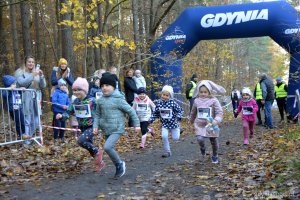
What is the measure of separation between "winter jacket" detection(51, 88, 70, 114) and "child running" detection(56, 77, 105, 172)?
124 inches

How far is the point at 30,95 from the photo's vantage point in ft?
31.4

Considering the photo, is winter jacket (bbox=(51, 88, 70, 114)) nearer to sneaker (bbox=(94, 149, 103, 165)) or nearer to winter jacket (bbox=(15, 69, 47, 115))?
winter jacket (bbox=(15, 69, 47, 115))

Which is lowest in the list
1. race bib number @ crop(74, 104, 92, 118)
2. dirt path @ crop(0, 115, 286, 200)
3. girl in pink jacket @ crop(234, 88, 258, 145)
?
dirt path @ crop(0, 115, 286, 200)

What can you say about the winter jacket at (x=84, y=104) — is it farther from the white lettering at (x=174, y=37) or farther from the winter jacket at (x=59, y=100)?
the white lettering at (x=174, y=37)

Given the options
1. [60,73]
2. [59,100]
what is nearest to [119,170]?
[59,100]

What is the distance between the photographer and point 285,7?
14.2 metres

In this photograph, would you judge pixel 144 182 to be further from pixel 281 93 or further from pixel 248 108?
pixel 281 93

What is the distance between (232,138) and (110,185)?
6588 mm

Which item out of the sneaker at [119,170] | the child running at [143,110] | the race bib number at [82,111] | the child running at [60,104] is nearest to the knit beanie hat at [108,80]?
the race bib number at [82,111]

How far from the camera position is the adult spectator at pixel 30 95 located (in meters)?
9.45

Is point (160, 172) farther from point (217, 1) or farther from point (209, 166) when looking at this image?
point (217, 1)

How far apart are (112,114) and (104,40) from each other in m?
5.17

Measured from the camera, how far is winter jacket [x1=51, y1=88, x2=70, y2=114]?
411 inches

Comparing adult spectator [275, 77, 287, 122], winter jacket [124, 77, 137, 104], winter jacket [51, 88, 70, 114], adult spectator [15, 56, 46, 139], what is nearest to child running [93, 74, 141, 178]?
adult spectator [15, 56, 46, 139]
